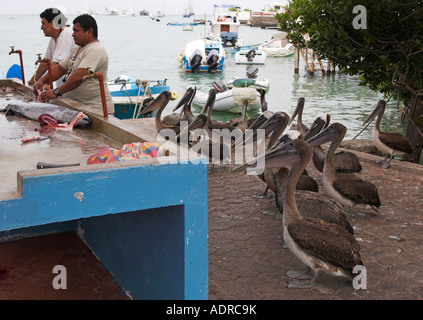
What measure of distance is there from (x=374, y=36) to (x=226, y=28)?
54.9 metres

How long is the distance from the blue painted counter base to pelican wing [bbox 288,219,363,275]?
63.3 inches

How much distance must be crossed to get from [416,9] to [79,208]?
7818 millimetres

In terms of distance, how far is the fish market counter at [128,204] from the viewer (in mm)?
2918

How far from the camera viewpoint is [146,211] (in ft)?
12.5

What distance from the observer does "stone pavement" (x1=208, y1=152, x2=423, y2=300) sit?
4.96 metres

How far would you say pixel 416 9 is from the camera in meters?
8.85

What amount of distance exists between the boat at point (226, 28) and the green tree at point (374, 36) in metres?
50.5

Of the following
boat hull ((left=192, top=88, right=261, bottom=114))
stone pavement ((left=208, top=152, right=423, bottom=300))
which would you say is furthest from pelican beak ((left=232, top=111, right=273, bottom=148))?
boat hull ((left=192, top=88, right=261, bottom=114))

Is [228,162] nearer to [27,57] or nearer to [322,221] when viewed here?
[322,221]

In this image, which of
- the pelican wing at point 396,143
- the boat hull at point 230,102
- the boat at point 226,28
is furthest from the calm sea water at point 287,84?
the pelican wing at point 396,143

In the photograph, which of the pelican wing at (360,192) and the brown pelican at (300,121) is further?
the brown pelican at (300,121)

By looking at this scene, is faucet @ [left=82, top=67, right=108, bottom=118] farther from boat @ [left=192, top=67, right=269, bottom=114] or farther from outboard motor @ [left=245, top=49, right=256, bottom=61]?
outboard motor @ [left=245, top=49, right=256, bottom=61]

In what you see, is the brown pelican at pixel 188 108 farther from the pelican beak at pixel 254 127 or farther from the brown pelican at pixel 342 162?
the brown pelican at pixel 342 162
